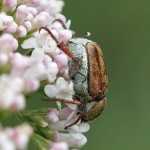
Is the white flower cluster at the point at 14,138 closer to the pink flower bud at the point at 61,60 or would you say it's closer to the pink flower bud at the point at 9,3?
the pink flower bud at the point at 61,60

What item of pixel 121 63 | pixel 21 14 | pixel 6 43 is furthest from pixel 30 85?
pixel 121 63

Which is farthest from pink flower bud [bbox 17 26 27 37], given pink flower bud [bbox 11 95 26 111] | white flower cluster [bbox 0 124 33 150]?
white flower cluster [bbox 0 124 33 150]

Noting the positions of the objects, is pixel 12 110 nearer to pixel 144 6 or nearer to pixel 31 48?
pixel 31 48

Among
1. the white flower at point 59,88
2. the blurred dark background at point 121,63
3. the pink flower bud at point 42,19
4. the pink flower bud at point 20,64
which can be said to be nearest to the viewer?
the pink flower bud at point 20,64

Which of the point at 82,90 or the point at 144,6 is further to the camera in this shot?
the point at 144,6

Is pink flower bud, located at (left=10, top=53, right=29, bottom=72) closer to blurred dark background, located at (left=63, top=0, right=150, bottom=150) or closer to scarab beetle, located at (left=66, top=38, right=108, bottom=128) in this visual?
scarab beetle, located at (left=66, top=38, right=108, bottom=128)

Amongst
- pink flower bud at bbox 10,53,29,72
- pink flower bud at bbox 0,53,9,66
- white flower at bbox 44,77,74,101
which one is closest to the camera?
pink flower bud at bbox 10,53,29,72

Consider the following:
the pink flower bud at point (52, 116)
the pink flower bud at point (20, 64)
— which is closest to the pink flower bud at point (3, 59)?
the pink flower bud at point (20, 64)

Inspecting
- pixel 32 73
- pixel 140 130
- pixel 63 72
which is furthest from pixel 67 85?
pixel 140 130
